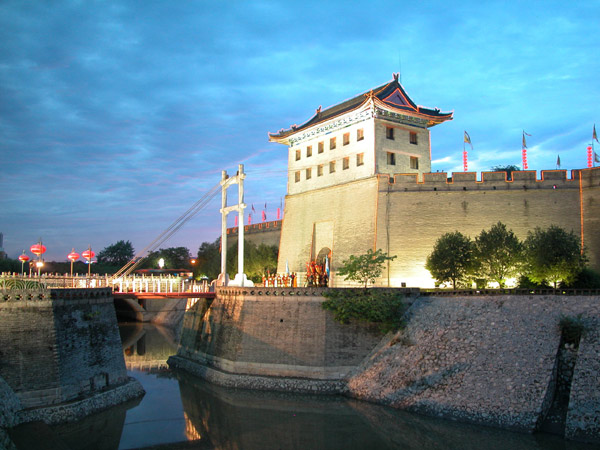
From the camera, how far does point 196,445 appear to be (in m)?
17.7

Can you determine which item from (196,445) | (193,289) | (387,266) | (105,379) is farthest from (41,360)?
(387,266)

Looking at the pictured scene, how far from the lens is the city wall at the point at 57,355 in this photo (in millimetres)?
18203

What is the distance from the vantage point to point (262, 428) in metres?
18.9

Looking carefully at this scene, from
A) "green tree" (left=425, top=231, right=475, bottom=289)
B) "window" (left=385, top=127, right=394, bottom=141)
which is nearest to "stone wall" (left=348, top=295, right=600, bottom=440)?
"green tree" (left=425, top=231, right=475, bottom=289)

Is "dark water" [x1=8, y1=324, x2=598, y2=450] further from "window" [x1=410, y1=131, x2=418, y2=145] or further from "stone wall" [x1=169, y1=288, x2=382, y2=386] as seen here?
"window" [x1=410, y1=131, x2=418, y2=145]

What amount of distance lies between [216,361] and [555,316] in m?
15.7

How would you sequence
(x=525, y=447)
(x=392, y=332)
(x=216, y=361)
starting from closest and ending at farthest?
(x=525, y=447), (x=392, y=332), (x=216, y=361)

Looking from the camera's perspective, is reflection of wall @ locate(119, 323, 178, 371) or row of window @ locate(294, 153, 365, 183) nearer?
reflection of wall @ locate(119, 323, 178, 371)

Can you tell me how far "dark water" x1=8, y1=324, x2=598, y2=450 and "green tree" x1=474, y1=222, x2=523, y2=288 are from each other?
32.8 feet

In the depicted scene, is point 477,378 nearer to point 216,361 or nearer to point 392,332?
point 392,332

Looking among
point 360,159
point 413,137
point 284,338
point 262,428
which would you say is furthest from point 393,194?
point 262,428

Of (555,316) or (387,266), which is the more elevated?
(387,266)

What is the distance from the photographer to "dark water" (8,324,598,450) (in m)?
16.7

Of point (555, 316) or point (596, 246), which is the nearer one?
point (555, 316)
